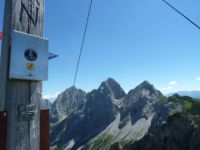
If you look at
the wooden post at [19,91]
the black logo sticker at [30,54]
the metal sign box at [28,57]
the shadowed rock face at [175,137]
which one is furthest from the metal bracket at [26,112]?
the shadowed rock face at [175,137]

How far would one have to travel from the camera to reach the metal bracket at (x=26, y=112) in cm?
268

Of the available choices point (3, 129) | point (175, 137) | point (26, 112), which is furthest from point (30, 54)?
point (175, 137)

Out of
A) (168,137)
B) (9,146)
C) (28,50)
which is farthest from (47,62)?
(168,137)

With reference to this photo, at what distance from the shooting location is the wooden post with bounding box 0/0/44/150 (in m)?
2.63

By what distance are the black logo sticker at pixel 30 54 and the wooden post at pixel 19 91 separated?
177 millimetres

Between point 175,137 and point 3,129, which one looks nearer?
point 3,129

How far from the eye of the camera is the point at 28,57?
2.83 metres

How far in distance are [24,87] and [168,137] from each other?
96.7 meters

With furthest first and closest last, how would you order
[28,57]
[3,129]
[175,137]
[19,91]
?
1. [175,137]
2. [28,57]
3. [19,91]
4. [3,129]

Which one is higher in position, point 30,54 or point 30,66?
point 30,54

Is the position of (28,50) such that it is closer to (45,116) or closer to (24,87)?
(24,87)

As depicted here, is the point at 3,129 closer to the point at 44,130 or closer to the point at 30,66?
the point at 44,130

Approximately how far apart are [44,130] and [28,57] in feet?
2.61

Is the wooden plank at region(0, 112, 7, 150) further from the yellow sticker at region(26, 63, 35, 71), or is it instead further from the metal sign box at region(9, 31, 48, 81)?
the yellow sticker at region(26, 63, 35, 71)
